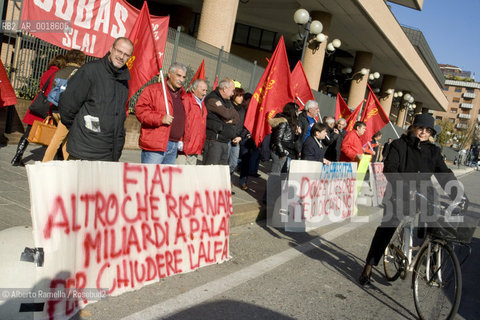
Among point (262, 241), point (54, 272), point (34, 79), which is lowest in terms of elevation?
point (262, 241)

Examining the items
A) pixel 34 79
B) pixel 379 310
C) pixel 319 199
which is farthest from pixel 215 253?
pixel 34 79

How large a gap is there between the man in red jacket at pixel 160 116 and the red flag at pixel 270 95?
8.20 ft

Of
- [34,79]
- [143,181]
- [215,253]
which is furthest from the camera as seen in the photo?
[34,79]

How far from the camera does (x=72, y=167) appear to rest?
335 cm

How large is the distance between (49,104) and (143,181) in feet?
Answer: 10.5

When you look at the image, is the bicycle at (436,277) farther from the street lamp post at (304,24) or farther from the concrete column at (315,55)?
the concrete column at (315,55)

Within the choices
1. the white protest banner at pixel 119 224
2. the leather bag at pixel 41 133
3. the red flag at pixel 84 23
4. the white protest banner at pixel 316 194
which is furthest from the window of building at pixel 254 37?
the white protest banner at pixel 119 224

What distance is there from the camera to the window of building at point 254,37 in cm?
2889

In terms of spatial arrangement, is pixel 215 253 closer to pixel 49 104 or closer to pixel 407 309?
pixel 407 309

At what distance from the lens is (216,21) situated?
49.6 feet

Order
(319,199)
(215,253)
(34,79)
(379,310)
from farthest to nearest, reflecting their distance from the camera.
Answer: (34,79) → (319,199) → (215,253) → (379,310)

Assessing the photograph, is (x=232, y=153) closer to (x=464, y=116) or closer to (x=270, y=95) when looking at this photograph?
(x=270, y=95)

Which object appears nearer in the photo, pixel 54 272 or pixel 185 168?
pixel 54 272

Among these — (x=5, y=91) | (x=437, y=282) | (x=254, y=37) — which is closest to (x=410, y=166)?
(x=437, y=282)
